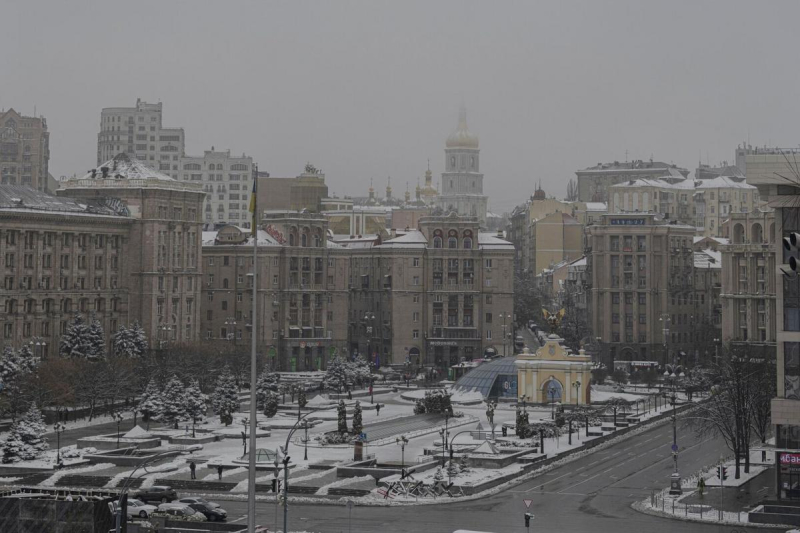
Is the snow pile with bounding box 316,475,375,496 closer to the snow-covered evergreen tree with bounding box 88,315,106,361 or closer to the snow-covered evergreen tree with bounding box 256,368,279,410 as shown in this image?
the snow-covered evergreen tree with bounding box 256,368,279,410

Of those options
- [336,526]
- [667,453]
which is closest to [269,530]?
[336,526]

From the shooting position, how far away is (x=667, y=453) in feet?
310

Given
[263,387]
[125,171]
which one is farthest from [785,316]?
[125,171]

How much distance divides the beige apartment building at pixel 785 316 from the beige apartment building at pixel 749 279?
70844 millimetres

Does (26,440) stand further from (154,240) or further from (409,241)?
(409,241)

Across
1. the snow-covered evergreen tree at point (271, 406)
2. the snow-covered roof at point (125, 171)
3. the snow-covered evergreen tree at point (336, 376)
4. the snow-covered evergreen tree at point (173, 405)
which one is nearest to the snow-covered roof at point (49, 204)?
the snow-covered roof at point (125, 171)

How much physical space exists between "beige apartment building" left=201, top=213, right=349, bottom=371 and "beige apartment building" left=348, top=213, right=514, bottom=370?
4.66 meters

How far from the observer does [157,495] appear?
74.1 metres

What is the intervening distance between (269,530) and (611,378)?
90040 mm

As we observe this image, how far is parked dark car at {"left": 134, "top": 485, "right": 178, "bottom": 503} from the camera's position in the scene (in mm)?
73750

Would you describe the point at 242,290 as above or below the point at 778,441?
above

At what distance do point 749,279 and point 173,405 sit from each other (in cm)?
6080

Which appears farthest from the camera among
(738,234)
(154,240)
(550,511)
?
(154,240)

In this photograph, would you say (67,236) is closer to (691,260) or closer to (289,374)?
(289,374)
